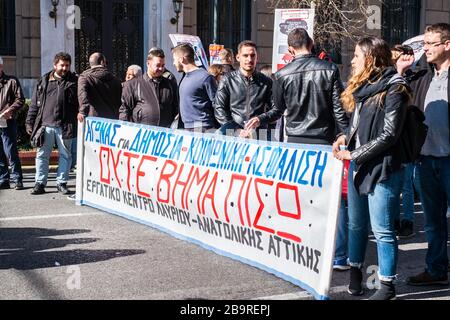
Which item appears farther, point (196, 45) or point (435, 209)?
point (196, 45)

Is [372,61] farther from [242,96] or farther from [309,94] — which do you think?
[242,96]

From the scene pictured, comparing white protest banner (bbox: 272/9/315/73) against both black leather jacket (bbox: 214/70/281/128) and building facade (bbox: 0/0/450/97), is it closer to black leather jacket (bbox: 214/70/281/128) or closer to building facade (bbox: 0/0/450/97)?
black leather jacket (bbox: 214/70/281/128)

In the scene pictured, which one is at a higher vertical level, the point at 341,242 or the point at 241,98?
the point at 241,98

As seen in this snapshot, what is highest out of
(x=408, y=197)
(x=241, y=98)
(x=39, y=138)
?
(x=241, y=98)

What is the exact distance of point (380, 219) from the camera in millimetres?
4695

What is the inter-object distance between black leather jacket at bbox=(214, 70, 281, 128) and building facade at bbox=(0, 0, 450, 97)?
32.2 feet

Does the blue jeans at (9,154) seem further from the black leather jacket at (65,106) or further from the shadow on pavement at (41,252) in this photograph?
the shadow on pavement at (41,252)

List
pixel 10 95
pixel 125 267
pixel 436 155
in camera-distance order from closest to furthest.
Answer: pixel 436 155, pixel 125 267, pixel 10 95

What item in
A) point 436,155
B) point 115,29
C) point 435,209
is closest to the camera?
point 436,155

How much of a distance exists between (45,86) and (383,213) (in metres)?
6.06

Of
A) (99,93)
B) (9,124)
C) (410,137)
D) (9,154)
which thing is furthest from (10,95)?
(410,137)

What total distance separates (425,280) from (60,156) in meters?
5.56

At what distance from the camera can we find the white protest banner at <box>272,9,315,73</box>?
1008 centimetres
